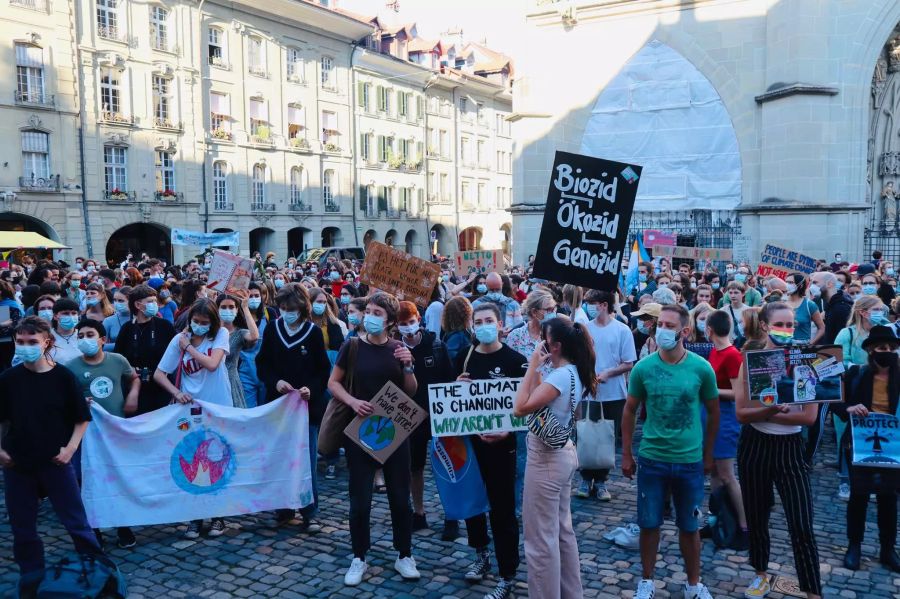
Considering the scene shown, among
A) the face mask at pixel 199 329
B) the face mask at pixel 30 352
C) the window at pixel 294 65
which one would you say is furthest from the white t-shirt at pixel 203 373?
the window at pixel 294 65

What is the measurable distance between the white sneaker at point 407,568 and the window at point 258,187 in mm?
35797

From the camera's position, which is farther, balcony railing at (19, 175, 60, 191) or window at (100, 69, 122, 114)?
window at (100, 69, 122, 114)

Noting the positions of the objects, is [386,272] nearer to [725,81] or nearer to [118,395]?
[118,395]

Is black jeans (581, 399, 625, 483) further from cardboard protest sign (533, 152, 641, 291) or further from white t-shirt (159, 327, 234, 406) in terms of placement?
white t-shirt (159, 327, 234, 406)

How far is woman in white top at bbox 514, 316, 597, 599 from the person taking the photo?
4.52 meters

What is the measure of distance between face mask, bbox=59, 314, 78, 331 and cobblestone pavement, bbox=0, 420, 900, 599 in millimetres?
1632

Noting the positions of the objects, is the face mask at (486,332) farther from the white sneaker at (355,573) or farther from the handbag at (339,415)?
the white sneaker at (355,573)

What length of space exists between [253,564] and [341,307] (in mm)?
6638

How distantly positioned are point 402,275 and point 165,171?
29.1 metres

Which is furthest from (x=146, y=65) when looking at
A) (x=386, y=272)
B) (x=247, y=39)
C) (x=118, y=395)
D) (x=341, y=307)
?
(x=118, y=395)

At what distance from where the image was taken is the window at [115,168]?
33.4m

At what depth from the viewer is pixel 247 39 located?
126ft

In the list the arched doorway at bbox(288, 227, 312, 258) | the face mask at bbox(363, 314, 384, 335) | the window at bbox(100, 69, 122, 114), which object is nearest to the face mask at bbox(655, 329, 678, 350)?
the face mask at bbox(363, 314, 384, 335)

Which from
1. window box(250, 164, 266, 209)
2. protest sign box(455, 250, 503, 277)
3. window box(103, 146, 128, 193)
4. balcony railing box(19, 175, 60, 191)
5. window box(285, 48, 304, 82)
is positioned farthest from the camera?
window box(285, 48, 304, 82)
